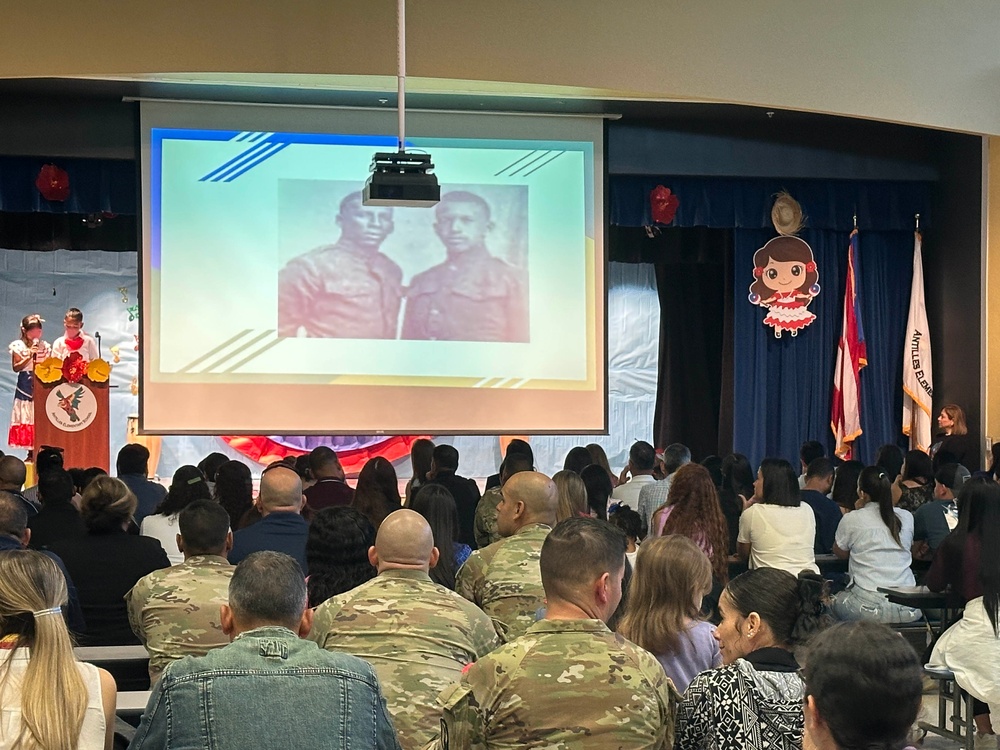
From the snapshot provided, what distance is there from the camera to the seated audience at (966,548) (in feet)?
15.0

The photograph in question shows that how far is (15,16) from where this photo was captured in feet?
23.4

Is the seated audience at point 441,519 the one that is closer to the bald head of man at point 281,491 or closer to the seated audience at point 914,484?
the bald head of man at point 281,491

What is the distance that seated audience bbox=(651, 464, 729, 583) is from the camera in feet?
16.4

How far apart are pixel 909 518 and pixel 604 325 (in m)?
3.01

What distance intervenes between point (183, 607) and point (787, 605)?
1.76 m

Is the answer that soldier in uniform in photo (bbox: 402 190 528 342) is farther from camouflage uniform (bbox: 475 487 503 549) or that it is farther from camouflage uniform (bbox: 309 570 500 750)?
camouflage uniform (bbox: 309 570 500 750)

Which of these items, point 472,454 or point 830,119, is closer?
point 830,119

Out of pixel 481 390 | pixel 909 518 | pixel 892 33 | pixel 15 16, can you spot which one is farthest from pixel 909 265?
pixel 15 16

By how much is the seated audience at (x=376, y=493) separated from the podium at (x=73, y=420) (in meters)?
3.29

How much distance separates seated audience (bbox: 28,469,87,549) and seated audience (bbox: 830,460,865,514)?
12.5 ft

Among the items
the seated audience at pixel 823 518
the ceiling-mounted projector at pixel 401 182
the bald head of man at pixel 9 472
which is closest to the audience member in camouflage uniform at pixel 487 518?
the ceiling-mounted projector at pixel 401 182

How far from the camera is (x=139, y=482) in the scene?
20.7 ft

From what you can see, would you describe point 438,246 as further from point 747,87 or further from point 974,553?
point 974,553

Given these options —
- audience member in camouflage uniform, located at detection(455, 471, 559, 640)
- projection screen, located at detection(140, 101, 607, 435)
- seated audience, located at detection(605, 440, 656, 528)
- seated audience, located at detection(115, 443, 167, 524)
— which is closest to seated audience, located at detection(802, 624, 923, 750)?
audience member in camouflage uniform, located at detection(455, 471, 559, 640)
